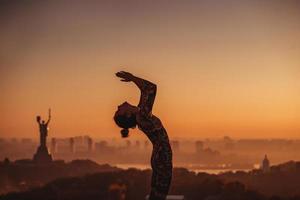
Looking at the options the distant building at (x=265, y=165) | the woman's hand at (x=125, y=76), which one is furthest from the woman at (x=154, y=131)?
the distant building at (x=265, y=165)

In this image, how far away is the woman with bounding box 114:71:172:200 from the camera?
2225 mm

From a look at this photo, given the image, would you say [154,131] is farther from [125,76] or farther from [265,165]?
[265,165]

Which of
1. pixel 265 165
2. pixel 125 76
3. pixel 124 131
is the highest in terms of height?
pixel 125 76

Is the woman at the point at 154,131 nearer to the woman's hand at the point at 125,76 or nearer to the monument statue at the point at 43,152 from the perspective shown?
the woman's hand at the point at 125,76

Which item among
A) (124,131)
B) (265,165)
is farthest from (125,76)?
(265,165)

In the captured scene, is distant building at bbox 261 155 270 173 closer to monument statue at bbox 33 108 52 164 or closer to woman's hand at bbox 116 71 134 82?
monument statue at bbox 33 108 52 164

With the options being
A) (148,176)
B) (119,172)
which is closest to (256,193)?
(148,176)

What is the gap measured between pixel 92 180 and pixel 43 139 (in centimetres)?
174

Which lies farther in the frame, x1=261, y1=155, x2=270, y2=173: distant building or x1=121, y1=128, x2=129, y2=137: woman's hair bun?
x1=261, y1=155, x2=270, y2=173: distant building

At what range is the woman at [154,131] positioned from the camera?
7.30ft

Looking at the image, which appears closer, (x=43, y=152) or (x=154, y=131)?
(x=154, y=131)

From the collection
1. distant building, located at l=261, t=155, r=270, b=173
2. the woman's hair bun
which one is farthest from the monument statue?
the woman's hair bun

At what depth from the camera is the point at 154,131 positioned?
2.23m

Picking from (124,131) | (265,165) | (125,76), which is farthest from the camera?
(265,165)
